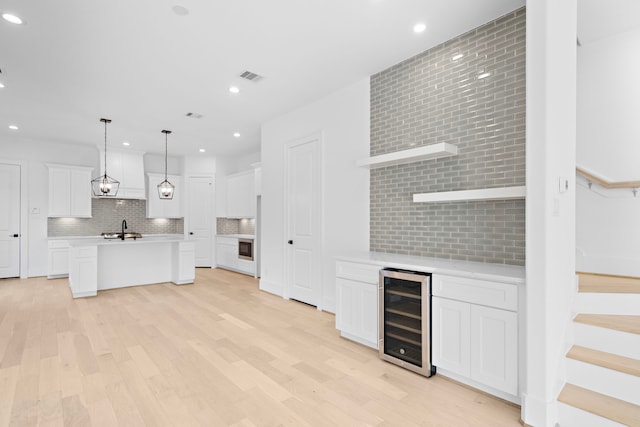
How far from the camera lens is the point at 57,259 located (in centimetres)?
715

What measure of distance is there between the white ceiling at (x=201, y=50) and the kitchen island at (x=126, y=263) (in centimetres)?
230

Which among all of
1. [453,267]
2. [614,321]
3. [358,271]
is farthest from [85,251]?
[614,321]

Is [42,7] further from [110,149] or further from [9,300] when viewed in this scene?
[110,149]

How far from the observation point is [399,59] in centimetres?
366

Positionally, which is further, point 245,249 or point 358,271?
point 245,249

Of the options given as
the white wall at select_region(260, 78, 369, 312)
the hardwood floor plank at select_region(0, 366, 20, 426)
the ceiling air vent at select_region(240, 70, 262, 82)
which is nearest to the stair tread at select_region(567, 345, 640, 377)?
the white wall at select_region(260, 78, 369, 312)

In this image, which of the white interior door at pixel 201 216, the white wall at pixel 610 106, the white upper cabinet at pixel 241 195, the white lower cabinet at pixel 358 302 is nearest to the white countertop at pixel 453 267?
the white lower cabinet at pixel 358 302

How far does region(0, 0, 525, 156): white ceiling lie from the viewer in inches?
110

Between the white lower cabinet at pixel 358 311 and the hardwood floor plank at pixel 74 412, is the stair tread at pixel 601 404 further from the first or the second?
the hardwood floor plank at pixel 74 412

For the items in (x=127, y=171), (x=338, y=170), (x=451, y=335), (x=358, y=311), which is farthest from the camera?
(x=127, y=171)

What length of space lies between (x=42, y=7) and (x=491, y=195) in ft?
13.2

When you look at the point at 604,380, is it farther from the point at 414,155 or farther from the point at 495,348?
the point at 414,155

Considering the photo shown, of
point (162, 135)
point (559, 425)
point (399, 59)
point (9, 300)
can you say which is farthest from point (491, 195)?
point (9, 300)

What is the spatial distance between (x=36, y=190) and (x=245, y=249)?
4.71 m
